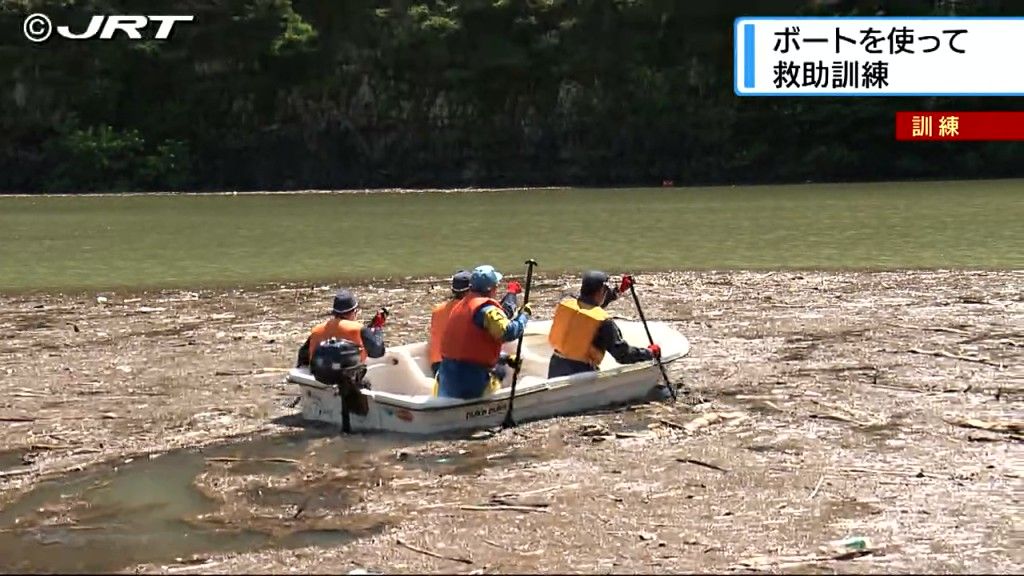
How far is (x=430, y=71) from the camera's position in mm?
67562

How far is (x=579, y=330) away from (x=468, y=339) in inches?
49.3

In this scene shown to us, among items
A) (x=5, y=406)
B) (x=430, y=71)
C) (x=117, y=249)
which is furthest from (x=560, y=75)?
(x=5, y=406)

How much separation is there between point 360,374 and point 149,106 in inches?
2445

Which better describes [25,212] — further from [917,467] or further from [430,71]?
[917,467]

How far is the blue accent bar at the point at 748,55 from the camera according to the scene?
36.0m

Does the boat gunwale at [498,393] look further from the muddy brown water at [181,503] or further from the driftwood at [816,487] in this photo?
the driftwood at [816,487]

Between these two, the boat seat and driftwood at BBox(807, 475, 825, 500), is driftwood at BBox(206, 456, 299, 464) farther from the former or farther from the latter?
driftwood at BBox(807, 475, 825, 500)

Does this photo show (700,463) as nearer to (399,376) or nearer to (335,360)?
(335,360)

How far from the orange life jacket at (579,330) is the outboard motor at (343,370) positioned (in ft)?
6.44

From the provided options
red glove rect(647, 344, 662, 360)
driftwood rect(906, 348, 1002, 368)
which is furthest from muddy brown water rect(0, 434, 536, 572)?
driftwood rect(906, 348, 1002, 368)

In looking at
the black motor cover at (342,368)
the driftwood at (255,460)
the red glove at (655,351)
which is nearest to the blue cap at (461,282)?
the black motor cover at (342,368)
